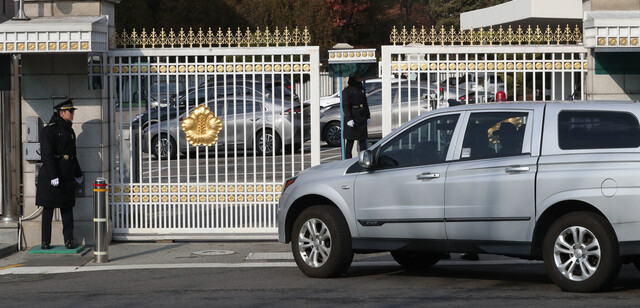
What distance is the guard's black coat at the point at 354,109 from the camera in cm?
1550

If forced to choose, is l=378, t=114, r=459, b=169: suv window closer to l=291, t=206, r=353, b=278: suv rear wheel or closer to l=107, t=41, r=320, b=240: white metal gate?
l=291, t=206, r=353, b=278: suv rear wheel

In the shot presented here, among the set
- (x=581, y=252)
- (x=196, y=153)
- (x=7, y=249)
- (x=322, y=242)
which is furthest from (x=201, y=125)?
(x=581, y=252)

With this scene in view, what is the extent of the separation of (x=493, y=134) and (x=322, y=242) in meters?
2.01

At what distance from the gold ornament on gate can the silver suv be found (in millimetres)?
2951

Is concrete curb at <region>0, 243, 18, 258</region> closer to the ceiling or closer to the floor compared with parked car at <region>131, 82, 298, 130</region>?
closer to the floor

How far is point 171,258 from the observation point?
12.5 m

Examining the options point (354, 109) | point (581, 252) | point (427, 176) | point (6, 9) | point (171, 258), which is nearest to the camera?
point (581, 252)

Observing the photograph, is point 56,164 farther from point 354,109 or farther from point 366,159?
point 354,109

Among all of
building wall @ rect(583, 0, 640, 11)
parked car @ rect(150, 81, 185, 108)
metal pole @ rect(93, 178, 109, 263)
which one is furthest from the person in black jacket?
metal pole @ rect(93, 178, 109, 263)

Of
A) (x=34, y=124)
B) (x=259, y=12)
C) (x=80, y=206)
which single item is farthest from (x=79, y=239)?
(x=259, y=12)

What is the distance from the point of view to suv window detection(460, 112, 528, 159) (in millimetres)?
9625

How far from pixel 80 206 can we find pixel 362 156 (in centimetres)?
484

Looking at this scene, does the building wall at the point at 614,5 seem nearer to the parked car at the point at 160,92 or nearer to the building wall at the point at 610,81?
the building wall at the point at 610,81

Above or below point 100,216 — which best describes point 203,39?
above
